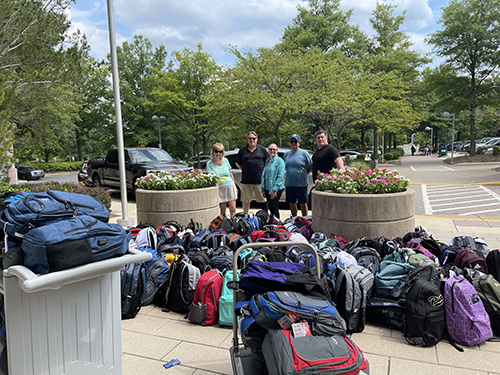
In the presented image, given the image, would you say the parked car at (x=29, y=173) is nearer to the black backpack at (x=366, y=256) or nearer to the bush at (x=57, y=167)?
the bush at (x=57, y=167)

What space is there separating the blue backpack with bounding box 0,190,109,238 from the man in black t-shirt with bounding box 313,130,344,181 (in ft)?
16.7

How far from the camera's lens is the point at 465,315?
3537mm

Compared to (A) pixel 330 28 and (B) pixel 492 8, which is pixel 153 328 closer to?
(B) pixel 492 8

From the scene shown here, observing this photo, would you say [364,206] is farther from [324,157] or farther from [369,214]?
[324,157]

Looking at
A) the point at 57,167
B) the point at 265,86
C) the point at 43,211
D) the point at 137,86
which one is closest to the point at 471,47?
the point at 265,86

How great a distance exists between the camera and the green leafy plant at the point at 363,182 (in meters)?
6.08

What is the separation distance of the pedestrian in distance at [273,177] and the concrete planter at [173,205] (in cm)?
124

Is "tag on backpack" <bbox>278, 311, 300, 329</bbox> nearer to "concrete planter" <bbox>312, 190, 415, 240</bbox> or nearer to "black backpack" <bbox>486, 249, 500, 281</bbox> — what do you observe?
"black backpack" <bbox>486, 249, 500, 281</bbox>

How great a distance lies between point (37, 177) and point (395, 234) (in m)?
38.2

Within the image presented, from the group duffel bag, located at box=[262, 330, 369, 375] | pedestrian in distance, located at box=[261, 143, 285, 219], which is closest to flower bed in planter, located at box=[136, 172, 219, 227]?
pedestrian in distance, located at box=[261, 143, 285, 219]

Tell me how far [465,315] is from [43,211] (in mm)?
3539

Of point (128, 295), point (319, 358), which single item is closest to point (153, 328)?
point (128, 295)

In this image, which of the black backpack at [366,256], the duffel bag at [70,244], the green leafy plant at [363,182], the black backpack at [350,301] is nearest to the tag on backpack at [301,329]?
the duffel bag at [70,244]

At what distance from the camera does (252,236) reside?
17.9 ft
